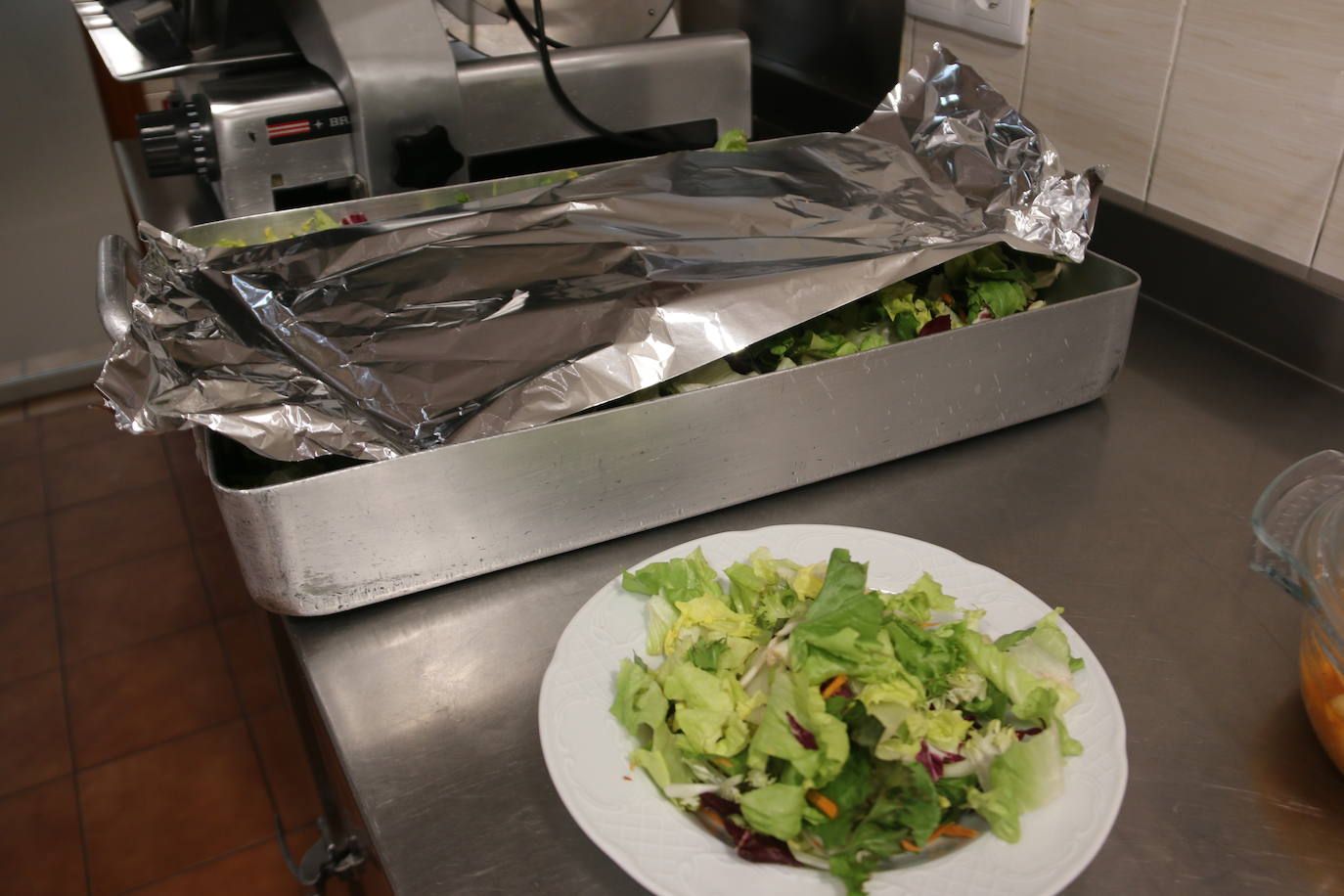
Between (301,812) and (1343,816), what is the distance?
1.25m

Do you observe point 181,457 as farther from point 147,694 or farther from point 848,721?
point 848,721

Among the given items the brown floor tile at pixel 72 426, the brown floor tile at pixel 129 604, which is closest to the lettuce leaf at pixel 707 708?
the brown floor tile at pixel 129 604

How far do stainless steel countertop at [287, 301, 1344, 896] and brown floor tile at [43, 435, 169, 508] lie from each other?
62.5 inches

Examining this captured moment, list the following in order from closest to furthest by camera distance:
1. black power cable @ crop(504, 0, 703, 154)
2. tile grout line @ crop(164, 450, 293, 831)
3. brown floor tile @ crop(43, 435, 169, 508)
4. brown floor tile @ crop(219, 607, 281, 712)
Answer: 1. black power cable @ crop(504, 0, 703, 154)
2. tile grout line @ crop(164, 450, 293, 831)
3. brown floor tile @ crop(219, 607, 281, 712)
4. brown floor tile @ crop(43, 435, 169, 508)

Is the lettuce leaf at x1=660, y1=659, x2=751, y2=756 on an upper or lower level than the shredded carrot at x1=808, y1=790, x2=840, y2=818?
upper

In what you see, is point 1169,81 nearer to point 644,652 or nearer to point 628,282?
point 628,282

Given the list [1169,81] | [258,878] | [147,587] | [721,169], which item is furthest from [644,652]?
[147,587]

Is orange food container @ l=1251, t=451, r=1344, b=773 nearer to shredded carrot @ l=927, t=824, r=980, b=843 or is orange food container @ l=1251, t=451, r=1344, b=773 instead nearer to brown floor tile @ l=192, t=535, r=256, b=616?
shredded carrot @ l=927, t=824, r=980, b=843

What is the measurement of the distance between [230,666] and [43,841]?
1.08 feet

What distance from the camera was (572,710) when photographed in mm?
463

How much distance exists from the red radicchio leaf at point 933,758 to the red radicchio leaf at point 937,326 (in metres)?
0.35

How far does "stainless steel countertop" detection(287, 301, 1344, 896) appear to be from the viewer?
1.49 ft

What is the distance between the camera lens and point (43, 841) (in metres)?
1.32

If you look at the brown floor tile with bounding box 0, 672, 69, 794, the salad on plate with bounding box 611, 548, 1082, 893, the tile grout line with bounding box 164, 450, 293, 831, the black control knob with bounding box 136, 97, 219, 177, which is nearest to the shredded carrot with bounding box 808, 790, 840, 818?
A: the salad on plate with bounding box 611, 548, 1082, 893
